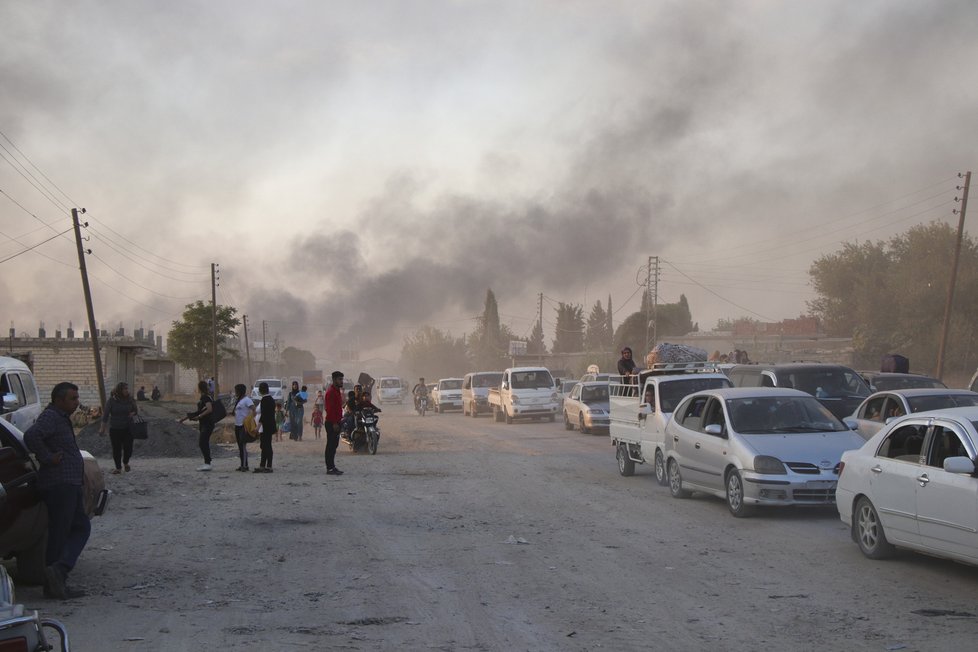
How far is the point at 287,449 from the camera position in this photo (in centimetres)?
2698

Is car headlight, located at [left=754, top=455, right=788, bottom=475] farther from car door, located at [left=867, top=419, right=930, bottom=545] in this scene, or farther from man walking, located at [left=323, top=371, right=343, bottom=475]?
man walking, located at [left=323, top=371, right=343, bottom=475]

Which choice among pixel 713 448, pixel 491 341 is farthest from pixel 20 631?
pixel 491 341

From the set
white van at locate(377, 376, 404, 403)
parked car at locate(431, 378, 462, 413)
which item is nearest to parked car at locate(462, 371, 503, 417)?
parked car at locate(431, 378, 462, 413)

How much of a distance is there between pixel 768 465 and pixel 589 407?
19.6 meters

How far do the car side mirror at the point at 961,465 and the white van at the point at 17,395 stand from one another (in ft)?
41.2

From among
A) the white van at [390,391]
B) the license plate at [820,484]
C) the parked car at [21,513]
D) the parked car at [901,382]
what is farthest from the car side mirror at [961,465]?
the white van at [390,391]

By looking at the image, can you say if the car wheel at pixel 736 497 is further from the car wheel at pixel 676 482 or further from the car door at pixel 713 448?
the car wheel at pixel 676 482

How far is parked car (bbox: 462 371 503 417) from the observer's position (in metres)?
45.2

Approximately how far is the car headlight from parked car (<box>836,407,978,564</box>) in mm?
1917

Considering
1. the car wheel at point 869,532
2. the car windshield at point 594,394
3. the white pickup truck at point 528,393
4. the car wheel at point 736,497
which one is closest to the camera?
the car wheel at point 869,532

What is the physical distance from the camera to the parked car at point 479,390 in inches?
1781

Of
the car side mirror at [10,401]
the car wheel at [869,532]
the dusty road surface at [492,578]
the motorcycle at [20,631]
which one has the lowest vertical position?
the dusty road surface at [492,578]

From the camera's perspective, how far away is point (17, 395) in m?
15.5

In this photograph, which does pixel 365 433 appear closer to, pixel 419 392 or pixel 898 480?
pixel 898 480
